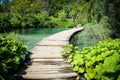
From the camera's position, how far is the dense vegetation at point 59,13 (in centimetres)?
1398

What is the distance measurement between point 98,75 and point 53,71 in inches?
57.1

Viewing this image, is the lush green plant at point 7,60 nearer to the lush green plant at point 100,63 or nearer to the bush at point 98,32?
the lush green plant at point 100,63

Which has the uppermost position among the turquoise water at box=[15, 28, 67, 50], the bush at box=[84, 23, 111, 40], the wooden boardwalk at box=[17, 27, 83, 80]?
the wooden boardwalk at box=[17, 27, 83, 80]

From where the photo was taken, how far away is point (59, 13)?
46250 mm

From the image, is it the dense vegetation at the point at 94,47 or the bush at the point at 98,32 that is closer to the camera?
the dense vegetation at the point at 94,47

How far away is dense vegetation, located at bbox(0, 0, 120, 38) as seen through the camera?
14.0 m

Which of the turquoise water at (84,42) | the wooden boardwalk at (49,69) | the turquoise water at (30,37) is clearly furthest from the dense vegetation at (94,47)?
the turquoise water at (30,37)

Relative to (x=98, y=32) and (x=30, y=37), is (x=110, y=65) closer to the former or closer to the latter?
(x=98, y=32)

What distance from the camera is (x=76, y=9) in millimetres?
42812

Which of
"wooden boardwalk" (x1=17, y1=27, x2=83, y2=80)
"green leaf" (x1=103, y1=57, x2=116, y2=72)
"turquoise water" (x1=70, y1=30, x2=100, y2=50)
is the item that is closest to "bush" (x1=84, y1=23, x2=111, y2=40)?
"turquoise water" (x1=70, y1=30, x2=100, y2=50)

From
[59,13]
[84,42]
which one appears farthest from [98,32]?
[59,13]

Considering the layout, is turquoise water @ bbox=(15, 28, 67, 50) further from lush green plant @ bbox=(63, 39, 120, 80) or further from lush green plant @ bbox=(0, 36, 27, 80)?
lush green plant @ bbox=(63, 39, 120, 80)

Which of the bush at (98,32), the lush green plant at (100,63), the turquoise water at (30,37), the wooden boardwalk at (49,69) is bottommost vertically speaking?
the turquoise water at (30,37)

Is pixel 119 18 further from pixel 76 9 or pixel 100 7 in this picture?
pixel 76 9
